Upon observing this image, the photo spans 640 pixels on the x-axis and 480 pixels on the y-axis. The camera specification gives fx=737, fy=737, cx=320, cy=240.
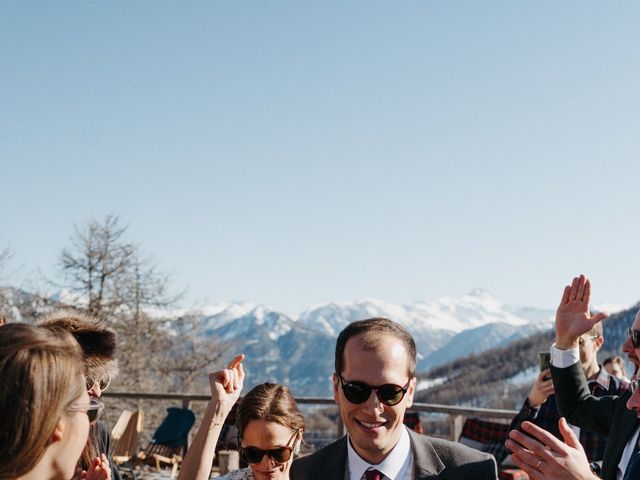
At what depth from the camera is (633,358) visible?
3334mm

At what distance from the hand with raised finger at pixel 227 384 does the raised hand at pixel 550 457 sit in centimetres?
107

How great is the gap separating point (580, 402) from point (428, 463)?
1.48m

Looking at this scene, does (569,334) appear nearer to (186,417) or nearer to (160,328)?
(186,417)

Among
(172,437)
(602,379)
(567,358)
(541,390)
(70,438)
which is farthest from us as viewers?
→ (172,437)

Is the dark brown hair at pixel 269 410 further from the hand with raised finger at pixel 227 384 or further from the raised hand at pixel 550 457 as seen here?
the raised hand at pixel 550 457

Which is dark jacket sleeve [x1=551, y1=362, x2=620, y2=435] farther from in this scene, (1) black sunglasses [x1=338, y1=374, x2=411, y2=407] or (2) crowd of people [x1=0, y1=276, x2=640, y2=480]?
(1) black sunglasses [x1=338, y1=374, x2=411, y2=407]

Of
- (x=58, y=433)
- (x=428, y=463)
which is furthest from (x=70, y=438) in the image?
(x=428, y=463)

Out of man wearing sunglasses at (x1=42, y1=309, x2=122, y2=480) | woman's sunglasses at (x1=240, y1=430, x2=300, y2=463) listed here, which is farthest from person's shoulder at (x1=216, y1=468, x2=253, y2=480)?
man wearing sunglasses at (x1=42, y1=309, x2=122, y2=480)

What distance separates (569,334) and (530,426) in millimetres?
1434

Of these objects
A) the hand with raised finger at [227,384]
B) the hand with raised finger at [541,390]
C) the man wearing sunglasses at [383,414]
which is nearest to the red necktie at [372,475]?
the man wearing sunglasses at [383,414]

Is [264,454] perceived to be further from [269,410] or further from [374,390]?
[374,390]

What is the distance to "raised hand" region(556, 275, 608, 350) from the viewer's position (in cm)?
330

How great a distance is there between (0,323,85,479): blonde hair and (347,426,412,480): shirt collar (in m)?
0.97

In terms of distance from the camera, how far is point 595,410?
3.50 m
